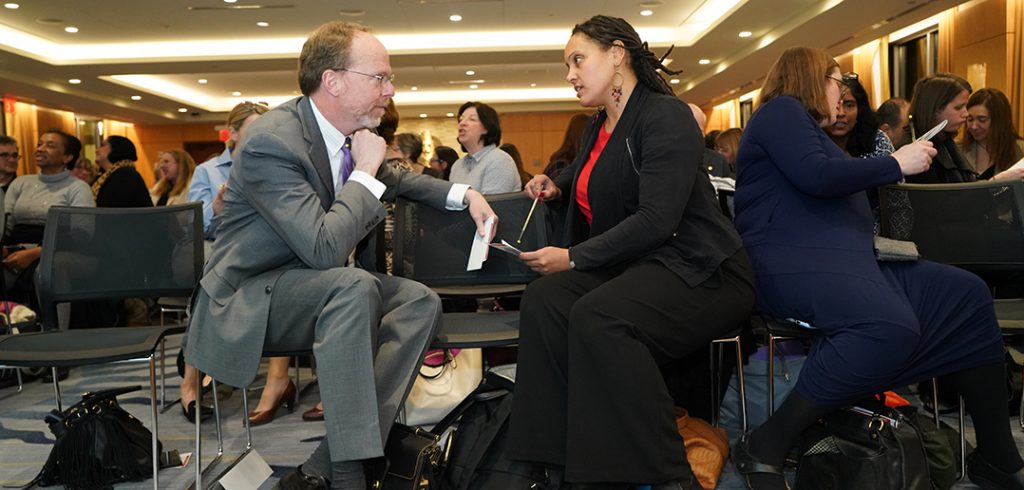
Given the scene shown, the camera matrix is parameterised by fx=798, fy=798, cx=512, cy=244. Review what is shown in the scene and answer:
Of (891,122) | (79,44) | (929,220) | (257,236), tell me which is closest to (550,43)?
(79,44)

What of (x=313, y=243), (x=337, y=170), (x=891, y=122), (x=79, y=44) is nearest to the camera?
(x=313, y=243)

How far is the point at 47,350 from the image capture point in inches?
93.9

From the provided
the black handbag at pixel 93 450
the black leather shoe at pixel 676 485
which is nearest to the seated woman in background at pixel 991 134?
the black leather shoe at pixel 676 485

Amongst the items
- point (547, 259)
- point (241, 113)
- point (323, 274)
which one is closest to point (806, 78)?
point (547, 259)

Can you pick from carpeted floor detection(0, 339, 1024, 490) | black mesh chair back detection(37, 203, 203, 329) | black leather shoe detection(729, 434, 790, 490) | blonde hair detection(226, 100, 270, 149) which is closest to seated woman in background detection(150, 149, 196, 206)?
carpeted floor detection(0, 339, 1024, 490)

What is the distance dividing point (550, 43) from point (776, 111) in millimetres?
9683

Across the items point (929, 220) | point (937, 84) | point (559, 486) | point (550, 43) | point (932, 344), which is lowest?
point (559, 486)

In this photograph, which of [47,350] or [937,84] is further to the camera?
[937,84]

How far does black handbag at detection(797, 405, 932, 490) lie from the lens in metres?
2.13

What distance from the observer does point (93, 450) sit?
8.29 feet

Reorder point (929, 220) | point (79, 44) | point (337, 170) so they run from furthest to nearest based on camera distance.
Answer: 1. point (79, 44)
2. point (929, 220)
3. point (337, 170)

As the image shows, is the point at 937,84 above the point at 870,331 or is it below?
above

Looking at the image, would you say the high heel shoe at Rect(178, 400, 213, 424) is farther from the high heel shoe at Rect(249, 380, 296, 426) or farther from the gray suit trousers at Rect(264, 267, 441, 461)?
the gray suit trousers at Rect(264, 267, 441, 461)

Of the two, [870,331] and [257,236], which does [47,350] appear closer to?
[257,236]
